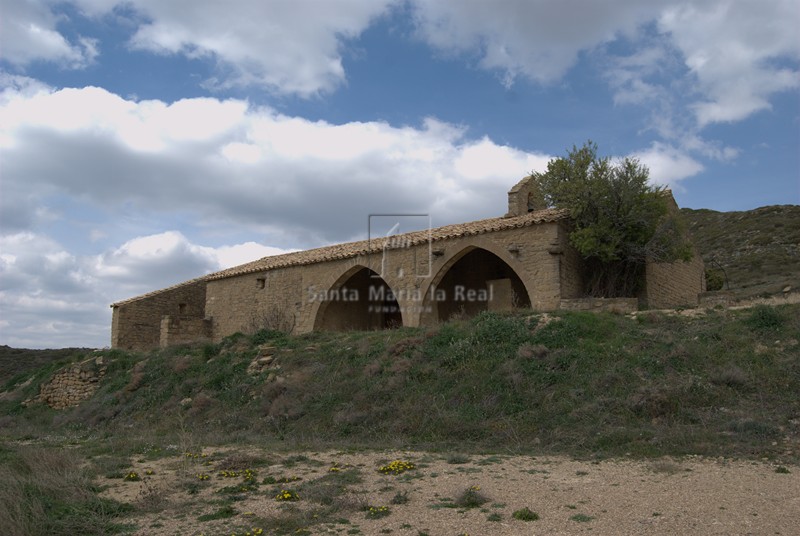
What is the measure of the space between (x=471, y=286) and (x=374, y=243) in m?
3.55

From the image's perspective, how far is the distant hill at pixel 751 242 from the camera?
3219 centimetres

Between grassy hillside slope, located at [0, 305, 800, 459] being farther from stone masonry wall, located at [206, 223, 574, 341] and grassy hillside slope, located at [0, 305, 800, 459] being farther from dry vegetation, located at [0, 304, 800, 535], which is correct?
stone masonry wall, located at [206, 223, 574, 341]

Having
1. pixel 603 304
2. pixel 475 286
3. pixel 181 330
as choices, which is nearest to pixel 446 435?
pixel 603 304

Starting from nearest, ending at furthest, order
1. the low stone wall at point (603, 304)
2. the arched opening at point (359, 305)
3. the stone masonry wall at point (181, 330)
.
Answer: the low stone wall at point (603, 304)
the arched opening at point (359, 305)
the stone masonry wall at point (181, 330)

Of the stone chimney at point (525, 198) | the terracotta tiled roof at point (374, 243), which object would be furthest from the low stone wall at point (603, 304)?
the stone chimney at point (525, 198)

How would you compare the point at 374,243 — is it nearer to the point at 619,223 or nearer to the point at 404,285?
A: the point at 404,285

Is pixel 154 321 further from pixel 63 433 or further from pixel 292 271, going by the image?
pixel 63 433

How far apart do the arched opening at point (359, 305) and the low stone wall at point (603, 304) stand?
7.10 meters

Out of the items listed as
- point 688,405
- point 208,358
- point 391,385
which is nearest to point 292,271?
point 208,358

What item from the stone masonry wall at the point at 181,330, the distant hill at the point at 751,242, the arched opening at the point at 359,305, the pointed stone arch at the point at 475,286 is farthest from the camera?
the distant hill at the point at 751,242

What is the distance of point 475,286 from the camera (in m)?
20.9

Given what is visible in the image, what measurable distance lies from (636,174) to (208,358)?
1257 centimetres

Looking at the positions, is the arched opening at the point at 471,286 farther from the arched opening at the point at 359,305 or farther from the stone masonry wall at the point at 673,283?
the stone masonry wall at the point at 673,283

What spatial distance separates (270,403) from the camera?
43.0 ft
